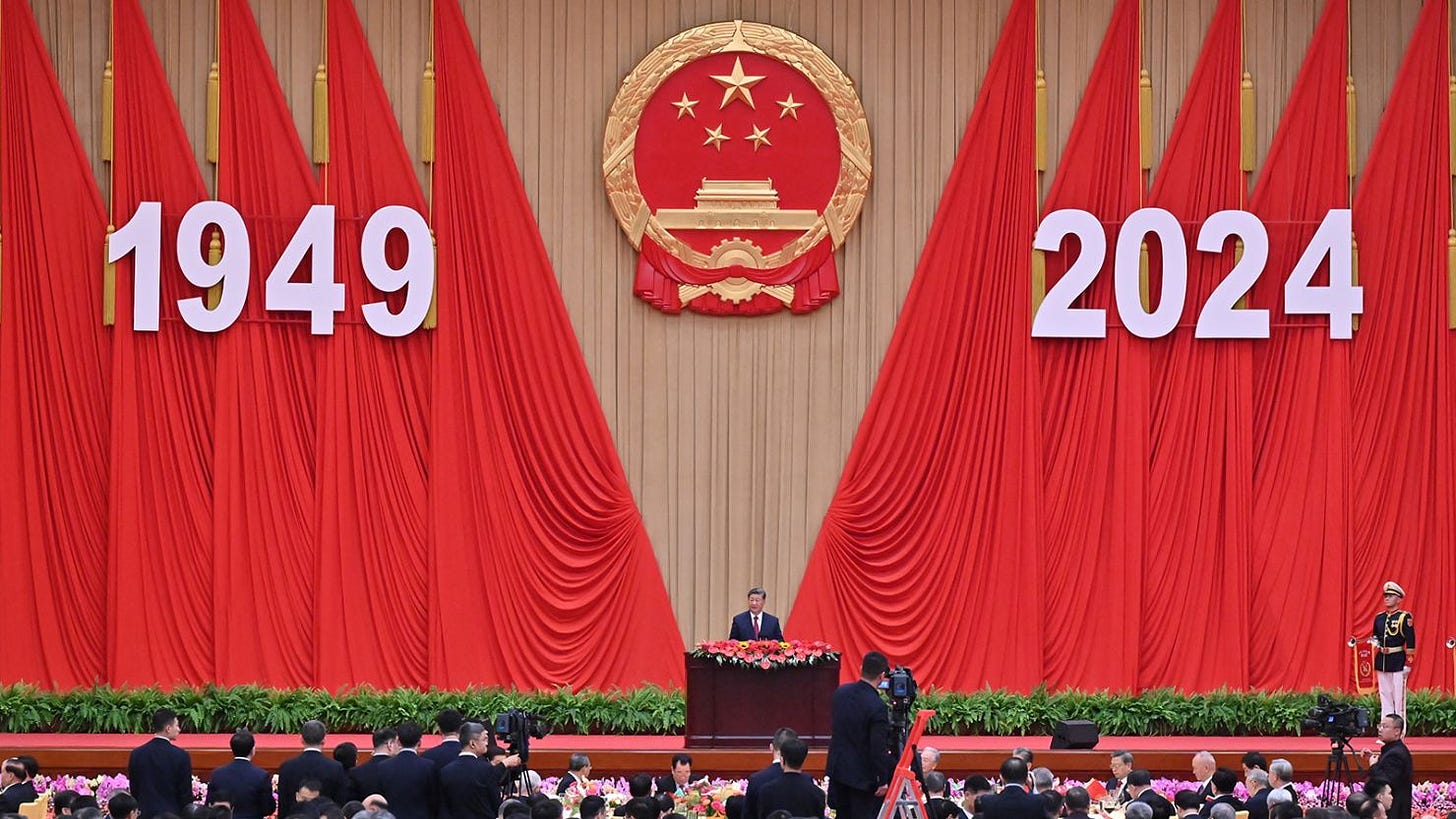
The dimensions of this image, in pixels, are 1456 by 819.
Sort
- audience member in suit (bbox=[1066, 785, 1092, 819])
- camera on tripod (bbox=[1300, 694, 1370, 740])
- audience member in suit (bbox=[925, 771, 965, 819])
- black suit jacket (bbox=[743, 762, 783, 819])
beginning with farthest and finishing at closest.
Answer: camera on tripod (bbox=[1300, 694, 1370, 740]) < audience member in suit (bbox=[925, 771, 965, 819]) < black suit jacket (bbox=[743, 762, 783, 819]) < audience member in suit (bbox=[1066, 785, 1092, 819])

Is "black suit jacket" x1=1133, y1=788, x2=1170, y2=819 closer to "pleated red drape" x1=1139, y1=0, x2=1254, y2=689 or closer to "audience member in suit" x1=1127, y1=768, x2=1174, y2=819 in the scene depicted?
"audience member in suit" x1=1127, y1=768, x2=1174, y2=819

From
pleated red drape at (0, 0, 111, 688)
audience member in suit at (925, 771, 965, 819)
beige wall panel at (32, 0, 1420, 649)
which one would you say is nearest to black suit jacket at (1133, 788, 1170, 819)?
audience member in suit at (925, 771, 965, 819)

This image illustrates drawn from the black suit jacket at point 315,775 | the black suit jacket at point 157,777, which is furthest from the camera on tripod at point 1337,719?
the black suit jacket at point 157,777

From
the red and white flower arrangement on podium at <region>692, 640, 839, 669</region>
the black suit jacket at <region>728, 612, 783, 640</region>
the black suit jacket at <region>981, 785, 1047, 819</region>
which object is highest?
the black suit jacket at <region>728, 612, 783, 640</region>

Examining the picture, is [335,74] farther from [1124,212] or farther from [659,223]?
[1124,212]

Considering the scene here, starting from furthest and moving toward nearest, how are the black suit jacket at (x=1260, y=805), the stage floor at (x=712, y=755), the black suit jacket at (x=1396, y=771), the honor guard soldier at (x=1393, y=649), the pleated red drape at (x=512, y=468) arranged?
the pleated red drape at (x=512, y=468) → the honor guard soldier at (x=1393, y=649) → the stage floor at (x=712, y=755) → the black suit jacket at (x=1396, y=771) → the black suit jacket at (x=1260, y=805)

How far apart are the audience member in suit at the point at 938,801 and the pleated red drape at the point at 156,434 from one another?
7.12m

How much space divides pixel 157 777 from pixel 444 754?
4.86 ft

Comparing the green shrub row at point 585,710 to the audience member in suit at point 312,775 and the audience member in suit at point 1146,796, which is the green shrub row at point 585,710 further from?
the audience member in suit at point 312,775

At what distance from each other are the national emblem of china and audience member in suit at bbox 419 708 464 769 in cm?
627

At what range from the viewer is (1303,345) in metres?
Result: 15.4

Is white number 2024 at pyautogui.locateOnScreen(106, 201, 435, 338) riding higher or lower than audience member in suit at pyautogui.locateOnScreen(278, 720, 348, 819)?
higher

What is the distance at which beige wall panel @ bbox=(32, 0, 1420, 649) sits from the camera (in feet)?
50.9

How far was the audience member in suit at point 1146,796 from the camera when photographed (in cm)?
889
